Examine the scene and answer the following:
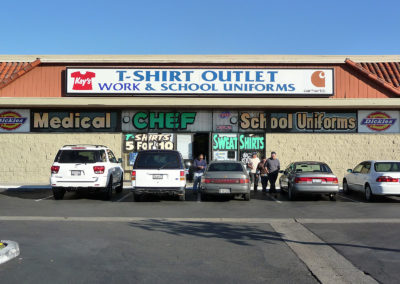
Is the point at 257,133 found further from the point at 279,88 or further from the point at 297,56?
the point at 297,56

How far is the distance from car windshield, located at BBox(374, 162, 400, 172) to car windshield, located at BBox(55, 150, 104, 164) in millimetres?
9960

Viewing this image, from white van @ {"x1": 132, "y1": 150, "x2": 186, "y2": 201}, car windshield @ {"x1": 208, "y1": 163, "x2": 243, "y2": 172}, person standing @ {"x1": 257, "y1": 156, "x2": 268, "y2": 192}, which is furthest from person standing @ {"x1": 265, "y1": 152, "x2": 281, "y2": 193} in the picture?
white van @ {"x1": 132, "y1": 150, "x2": 186, "y2": 201}

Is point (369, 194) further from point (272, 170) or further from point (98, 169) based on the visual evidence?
point (98, 169)

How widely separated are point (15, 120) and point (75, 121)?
3127 mm

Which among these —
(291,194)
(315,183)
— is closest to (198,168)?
(291,194)

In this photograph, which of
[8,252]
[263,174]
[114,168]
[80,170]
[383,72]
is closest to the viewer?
[8,252]

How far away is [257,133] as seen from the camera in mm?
22250

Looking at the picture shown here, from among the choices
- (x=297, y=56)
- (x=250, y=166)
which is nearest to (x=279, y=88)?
(x=297, y=56)

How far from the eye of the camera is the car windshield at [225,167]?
14648 millimetres

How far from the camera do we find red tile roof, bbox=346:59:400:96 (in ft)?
70.1

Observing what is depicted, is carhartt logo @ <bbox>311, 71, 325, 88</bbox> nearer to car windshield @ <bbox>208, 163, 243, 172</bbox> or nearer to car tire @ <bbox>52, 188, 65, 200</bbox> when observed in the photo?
car windshield @ <bbox>208, 163, 243, 172</bbox>

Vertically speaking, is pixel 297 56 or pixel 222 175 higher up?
pixel 297 56

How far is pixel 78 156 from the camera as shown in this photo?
14516 millimetres

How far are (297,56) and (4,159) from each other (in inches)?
649
